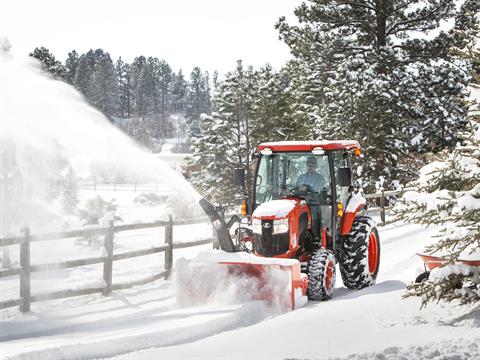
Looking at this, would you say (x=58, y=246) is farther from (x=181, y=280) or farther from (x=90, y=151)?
(x=181, y=280)

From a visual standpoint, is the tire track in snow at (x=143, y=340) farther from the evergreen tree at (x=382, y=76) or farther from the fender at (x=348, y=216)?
the evergreen tree at (x=382, y=76)

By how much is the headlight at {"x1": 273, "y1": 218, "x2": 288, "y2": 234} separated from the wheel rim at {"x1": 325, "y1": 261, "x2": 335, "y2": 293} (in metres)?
0.74

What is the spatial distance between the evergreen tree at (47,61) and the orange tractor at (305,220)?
22066 millimetres

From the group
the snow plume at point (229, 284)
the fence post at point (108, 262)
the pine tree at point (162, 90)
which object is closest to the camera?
the snow plume at point (229, 284)

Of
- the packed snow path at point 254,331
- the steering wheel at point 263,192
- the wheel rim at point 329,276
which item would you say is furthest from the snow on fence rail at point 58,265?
the wheel rim at point 329,276

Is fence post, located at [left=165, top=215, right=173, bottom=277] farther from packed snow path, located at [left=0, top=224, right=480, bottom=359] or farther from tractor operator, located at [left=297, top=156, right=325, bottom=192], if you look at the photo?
tractor operator, located at [left=297, top=156, right=325, bottom=192]

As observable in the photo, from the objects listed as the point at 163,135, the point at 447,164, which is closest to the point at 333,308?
the point at 447,164

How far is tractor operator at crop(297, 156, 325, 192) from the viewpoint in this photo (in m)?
8.79

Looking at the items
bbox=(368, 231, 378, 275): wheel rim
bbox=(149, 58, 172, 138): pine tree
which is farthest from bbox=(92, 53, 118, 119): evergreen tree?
bbox=(368, 231, 378, 275): wheel rim

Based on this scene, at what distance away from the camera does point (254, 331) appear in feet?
19.7

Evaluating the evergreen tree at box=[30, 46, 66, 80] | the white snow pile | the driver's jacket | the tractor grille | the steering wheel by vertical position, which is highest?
the evergreen tree at box=[30, 46, 66, 80]

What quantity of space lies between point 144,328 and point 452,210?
137 inches

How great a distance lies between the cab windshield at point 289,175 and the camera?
28.9ft

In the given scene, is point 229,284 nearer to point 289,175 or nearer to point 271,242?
point 271,242
